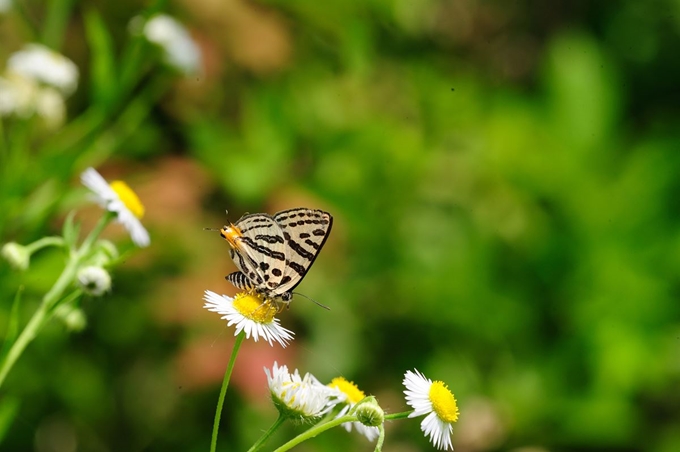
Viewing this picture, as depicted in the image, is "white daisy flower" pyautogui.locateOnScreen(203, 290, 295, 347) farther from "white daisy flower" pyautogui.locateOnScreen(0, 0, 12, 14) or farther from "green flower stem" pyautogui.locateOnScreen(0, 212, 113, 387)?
"white daisy flower" pyautogui.locateOnScreen(0, 0, 12, 14)

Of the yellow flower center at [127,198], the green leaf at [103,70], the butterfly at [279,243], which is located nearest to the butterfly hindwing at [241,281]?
the butterfly at [279,243]

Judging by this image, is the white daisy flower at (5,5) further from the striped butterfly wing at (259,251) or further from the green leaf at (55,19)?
the striped butterfly wing at (259,251)

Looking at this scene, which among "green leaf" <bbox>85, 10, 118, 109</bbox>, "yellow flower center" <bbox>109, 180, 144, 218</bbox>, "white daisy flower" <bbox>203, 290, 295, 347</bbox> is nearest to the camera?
"white daisy flower" <bbox>203, 290, 295, 347</bbox>

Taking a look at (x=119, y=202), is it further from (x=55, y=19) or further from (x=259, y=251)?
(x=55, y=19)

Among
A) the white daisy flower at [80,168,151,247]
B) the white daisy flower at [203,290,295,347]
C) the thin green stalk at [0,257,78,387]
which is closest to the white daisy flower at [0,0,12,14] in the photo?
the white daisy flower at [80,168,151,247]

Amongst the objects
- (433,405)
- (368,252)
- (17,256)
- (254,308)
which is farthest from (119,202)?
(368,252)

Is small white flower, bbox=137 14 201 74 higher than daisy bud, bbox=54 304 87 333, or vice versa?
small white flower, bbox=137 14 201 74

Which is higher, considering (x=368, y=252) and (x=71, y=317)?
(x=368, y=252)
